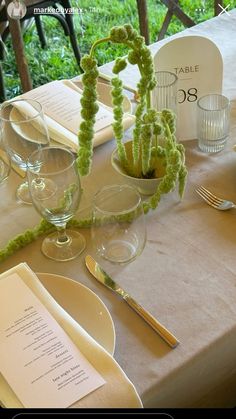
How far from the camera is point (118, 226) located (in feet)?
3.01

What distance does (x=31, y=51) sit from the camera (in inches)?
120

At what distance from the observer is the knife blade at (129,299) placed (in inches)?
31.4

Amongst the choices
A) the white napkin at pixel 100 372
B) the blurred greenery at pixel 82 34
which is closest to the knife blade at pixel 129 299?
the white napkin at pixel 100 372

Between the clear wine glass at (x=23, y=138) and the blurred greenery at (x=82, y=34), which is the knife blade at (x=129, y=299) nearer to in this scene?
→ the clear wine glass at (x=23, y=138)

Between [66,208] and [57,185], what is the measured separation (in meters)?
0.04

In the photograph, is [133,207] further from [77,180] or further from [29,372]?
[29,372]

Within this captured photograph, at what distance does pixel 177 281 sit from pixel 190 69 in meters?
0.49

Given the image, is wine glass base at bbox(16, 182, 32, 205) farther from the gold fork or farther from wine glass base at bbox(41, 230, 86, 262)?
the gold fork

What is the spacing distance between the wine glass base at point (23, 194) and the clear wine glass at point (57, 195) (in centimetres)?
9

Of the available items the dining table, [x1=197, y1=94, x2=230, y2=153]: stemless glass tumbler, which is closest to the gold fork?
the dining table

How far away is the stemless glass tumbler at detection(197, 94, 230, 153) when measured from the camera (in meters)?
1.10

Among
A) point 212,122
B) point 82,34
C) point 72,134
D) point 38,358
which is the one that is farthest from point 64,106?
point 82,34

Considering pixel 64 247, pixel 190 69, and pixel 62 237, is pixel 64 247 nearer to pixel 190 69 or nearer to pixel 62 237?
pixel 62 237

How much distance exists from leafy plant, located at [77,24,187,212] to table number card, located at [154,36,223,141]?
0.14 metres
